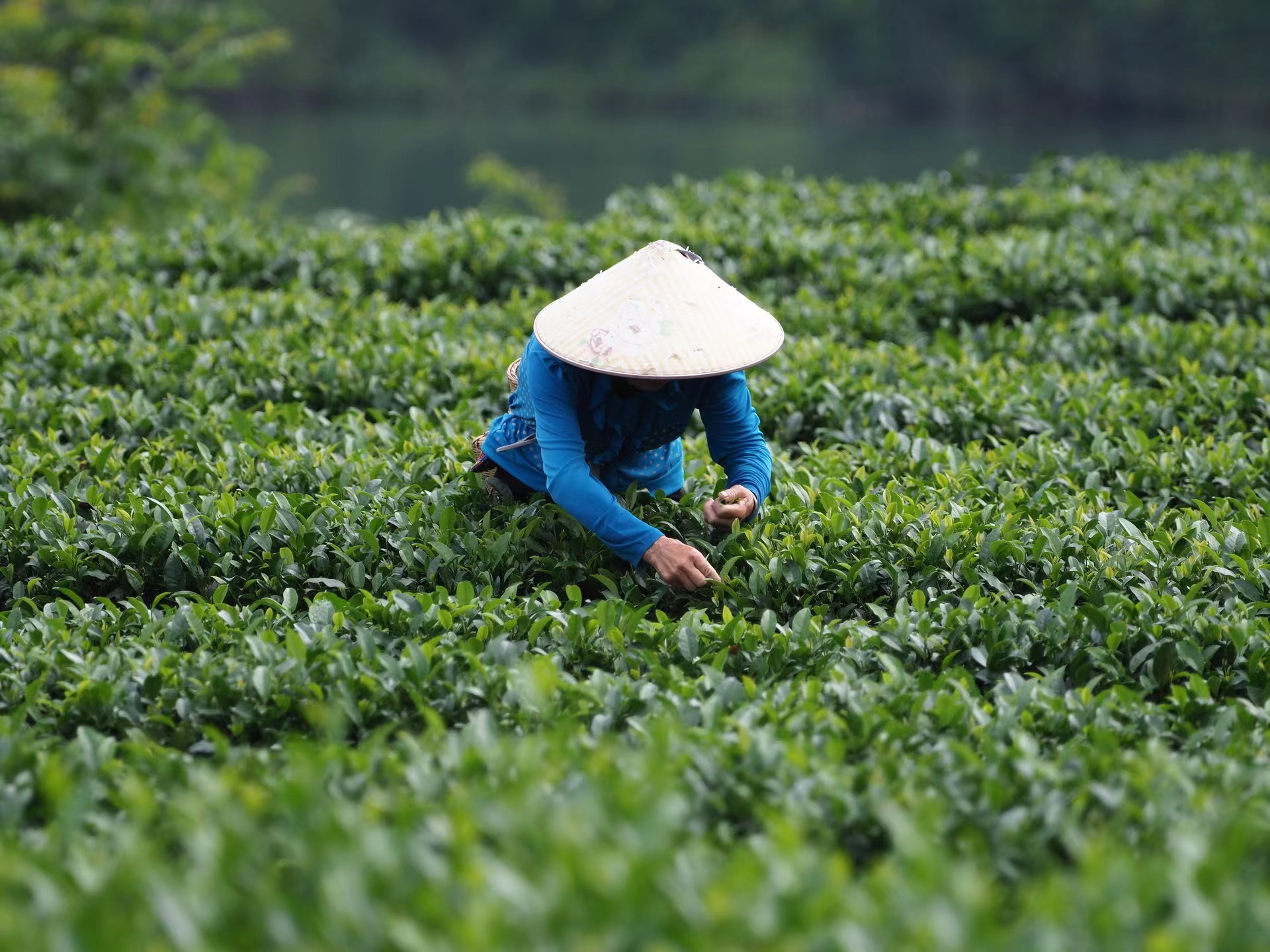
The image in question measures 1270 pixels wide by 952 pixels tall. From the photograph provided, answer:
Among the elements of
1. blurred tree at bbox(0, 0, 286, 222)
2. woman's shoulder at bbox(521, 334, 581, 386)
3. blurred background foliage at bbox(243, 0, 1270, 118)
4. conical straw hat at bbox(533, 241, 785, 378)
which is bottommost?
blurred background foliage at bbox(243, 0, 1270, 118)

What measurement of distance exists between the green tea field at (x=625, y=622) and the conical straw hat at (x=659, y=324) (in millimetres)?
572

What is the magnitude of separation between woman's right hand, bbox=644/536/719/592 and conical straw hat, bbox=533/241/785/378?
0.41 meters

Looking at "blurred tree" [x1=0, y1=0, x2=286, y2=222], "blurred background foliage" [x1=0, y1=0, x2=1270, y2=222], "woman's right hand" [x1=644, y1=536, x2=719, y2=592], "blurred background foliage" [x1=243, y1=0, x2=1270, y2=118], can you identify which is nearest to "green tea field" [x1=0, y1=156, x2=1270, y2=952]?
"woman's right hand" [x1=644, y1=536, x2=719, y2=592]

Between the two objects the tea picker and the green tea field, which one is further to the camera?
the tea picker

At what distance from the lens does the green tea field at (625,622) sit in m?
1.64

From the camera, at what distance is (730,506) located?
3346 millimetres

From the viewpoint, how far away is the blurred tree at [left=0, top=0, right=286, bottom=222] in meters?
10.7

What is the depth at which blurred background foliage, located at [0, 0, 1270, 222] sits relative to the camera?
32.9m

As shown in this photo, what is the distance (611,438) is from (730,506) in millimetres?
388

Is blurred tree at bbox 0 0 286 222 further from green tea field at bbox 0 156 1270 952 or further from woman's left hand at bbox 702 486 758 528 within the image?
woman's left hand at bbox 702 486 758 528

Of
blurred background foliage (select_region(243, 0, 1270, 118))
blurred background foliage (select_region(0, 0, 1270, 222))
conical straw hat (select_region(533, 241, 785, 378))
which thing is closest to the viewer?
conical straw hat (select_region(533, 241, 785, 378))

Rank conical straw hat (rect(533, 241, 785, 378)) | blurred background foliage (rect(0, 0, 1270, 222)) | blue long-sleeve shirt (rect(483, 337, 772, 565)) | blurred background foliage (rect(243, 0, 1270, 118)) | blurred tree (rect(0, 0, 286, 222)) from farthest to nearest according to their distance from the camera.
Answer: blurred background foliage (rect(243, 0, 1270, 118)), blurred background foliage (rect(0, 0, 1270, 222)), blurred tree (rect(0, 0, 286, 222)), blue long-sleeve shirt (rect(483, 337, 772, 565)), conical straw hat (rect(533, 241, 785, 378))

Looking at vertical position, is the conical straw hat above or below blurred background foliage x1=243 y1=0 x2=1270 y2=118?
above

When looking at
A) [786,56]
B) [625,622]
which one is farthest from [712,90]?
[625,622]
